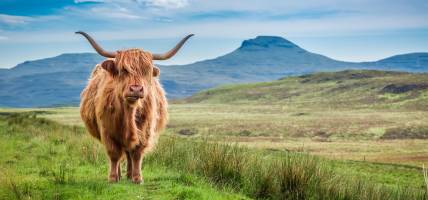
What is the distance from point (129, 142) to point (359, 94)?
258ft

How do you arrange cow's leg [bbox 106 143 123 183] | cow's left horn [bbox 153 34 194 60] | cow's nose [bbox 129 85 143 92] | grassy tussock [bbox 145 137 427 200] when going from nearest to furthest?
1. cow's nose [bbox 129 85 143 92]
2. cow's left horn [bbox 153 34 194 60]
3. cow's leg [bbox 106 143 123 183]
4. grassy tussock [bbox 145 137 427 200]

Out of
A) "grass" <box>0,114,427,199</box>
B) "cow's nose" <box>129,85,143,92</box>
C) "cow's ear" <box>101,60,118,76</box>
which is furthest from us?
"cow's ear" <box>101,60,118,76</box>

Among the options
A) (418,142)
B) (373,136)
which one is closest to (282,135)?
(373,136)

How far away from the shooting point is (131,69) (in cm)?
707

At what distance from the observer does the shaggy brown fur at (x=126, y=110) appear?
7191 mm

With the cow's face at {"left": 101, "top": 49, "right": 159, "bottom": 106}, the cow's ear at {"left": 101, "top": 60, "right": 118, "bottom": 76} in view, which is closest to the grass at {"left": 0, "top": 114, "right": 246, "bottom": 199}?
the cow's face at {"left": 101, "top": 49, "right": 159, "bottom": 106}

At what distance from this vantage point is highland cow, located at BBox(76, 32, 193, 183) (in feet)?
23.5

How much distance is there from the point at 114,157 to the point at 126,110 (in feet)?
2.79

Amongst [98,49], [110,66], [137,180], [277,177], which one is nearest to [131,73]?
[110,66]

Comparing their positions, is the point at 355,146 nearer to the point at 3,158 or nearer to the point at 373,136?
the point at 373,136

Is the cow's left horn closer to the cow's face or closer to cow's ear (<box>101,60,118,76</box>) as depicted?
the cow's face

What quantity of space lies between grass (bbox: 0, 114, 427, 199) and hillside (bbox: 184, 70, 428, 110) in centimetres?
5537

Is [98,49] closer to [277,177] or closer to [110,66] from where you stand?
[110,66]

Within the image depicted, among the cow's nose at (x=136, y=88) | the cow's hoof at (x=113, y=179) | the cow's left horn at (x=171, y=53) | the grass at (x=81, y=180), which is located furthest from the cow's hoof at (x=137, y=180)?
the cow's left horn at (x=171, y=53)
